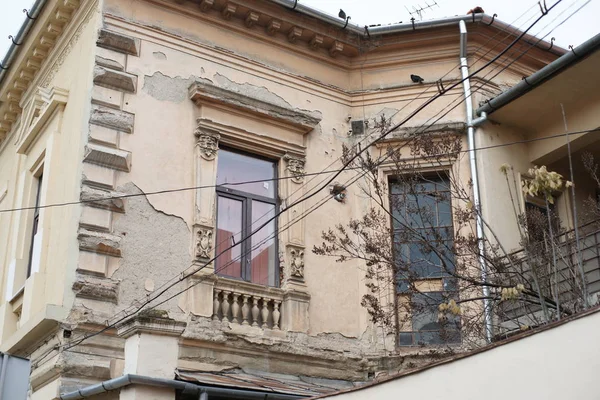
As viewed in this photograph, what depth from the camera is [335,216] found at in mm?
13336

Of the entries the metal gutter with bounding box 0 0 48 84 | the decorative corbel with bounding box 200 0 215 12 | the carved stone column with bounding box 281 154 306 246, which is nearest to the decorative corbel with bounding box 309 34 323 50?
the decorative corbel with bounding box 200 0 215 12

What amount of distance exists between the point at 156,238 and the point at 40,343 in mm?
1964

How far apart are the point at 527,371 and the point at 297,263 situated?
6.28 m

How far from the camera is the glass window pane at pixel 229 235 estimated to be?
1220 cm

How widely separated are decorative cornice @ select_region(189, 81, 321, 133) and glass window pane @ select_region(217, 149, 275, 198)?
681mm

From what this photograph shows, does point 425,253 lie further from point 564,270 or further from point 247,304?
point 247,304

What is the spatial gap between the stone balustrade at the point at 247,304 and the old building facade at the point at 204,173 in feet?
0.07

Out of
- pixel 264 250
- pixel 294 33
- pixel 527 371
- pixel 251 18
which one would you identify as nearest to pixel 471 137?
pixel 294 33

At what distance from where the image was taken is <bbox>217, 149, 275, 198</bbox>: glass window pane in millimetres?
12781

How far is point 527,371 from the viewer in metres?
6.56

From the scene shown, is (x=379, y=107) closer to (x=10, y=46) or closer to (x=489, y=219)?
(x=489, y=219)

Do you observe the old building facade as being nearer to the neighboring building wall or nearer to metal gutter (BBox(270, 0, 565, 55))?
Answer: metal gutter (BBox(270, 0, 565, 55))

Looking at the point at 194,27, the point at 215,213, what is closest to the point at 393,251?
the point at 215,213

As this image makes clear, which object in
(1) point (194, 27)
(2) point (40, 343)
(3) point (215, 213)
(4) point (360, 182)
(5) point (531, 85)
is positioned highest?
(1) point (194, 27)
